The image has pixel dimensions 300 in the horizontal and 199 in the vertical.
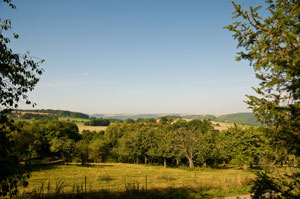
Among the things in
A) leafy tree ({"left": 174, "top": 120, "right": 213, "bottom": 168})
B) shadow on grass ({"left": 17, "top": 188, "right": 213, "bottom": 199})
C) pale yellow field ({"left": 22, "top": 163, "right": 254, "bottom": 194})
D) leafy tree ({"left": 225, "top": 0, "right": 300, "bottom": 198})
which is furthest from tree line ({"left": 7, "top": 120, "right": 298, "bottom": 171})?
leafy tree ({"left": 225, "top": 0, "right": 300, "bottom": 198})

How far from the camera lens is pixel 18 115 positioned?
265 inches

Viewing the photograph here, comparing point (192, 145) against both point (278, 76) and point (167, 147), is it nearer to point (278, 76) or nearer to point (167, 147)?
point (167, 147)

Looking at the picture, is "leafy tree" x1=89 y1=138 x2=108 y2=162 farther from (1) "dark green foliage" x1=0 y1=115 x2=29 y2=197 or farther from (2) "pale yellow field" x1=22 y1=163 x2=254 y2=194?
(1) "dark green foliage" x1=0 y1=115 x2=29 y2=197

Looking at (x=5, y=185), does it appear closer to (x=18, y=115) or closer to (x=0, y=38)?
(x=18, y=115)

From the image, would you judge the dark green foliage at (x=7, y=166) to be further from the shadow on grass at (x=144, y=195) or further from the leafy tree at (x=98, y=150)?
the leafy tree at (x=98, y=150)

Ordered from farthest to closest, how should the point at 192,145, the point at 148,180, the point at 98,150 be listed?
1. the point at 98,150
2. the point at 192,145
3. the point at 148,180

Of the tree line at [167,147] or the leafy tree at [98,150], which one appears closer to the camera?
the tree line at [167,147]

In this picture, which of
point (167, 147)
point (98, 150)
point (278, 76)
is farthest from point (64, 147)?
point (278, 76)

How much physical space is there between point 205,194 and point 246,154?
30.1 m

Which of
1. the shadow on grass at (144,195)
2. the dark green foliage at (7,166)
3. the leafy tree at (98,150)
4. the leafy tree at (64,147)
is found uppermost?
the dark green foliage at (7,166)

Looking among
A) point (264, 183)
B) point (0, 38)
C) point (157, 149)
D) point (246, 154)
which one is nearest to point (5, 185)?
point (0, 38)

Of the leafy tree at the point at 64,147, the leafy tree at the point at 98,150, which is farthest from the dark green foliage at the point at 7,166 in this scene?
the leafy tree at the point at 98,150

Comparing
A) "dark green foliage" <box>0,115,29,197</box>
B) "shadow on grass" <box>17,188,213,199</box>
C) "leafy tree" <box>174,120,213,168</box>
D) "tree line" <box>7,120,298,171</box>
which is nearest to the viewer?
"dark green foliage" <box>0,115,29,197</box>

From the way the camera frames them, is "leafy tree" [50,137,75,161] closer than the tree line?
No
